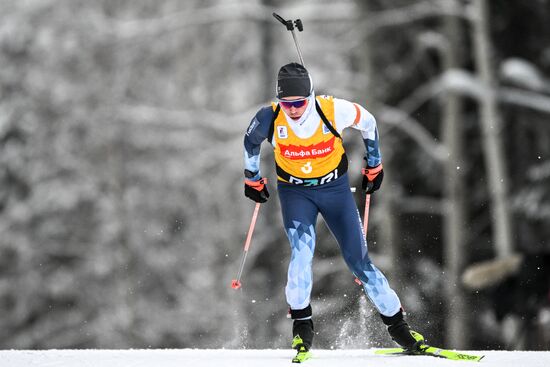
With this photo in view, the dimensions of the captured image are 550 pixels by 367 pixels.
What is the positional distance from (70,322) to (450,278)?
9023 mm

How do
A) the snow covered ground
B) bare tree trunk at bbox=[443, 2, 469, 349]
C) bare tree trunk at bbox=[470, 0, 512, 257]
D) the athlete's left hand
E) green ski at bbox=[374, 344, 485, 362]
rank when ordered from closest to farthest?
the snow covered ground < green ski at bbox=[374, 344, 485, 362] < the athlete's left hand < bare tree trunk at bbox=[443, 2, 469, 349] < bare tree trunk at bbox=[470, 0, 512, 257]

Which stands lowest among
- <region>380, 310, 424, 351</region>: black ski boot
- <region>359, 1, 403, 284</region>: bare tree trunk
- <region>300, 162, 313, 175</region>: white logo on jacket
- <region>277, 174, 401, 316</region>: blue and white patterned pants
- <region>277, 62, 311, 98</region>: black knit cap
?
<region>359, 1, 403, 284</region>: bare tree trunk

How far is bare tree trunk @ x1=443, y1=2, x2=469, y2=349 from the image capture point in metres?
17.9

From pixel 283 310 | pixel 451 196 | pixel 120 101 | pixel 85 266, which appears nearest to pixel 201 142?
pixel 120 101

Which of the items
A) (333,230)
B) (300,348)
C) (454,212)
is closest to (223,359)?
(300,348)

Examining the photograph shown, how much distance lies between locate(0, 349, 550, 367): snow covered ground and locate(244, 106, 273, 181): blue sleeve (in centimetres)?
132

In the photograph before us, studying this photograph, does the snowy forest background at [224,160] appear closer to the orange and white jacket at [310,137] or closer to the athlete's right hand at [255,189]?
the athlete's right hand at [255,189]

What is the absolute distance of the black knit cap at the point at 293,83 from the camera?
23.1ft

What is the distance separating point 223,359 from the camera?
743 centimetres

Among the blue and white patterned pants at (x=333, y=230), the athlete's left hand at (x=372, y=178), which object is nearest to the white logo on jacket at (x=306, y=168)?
the blue and white patterned pants at (x=333, y=230)

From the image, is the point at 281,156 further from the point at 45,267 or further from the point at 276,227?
the point at 45,267

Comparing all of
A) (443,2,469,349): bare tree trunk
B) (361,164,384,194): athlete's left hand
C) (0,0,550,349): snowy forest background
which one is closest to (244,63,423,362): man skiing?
(361,164,384,194): athlete's left hand

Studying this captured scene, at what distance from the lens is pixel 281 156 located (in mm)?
7371

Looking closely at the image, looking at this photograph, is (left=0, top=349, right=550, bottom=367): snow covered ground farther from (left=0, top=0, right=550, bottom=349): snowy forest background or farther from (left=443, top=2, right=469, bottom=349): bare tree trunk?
(left=443, top=2, right=469, bottom=349): bare tree trunk
